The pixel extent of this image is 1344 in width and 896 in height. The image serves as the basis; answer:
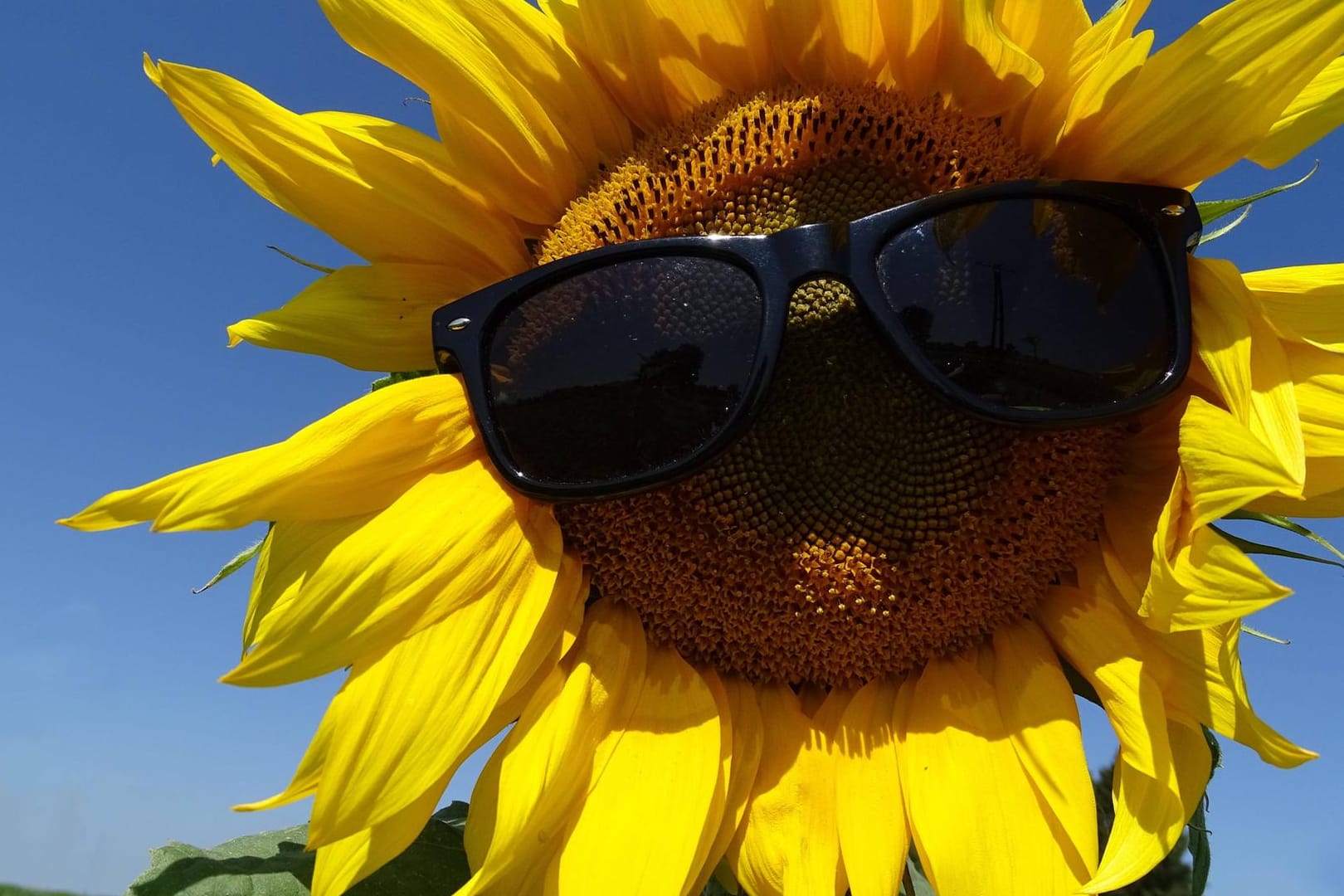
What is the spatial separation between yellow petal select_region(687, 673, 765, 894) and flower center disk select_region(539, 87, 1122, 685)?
0.07 metres

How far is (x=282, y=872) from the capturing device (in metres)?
1.84

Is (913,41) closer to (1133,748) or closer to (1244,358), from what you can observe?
(1244,358)

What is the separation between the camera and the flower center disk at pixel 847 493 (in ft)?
5.94

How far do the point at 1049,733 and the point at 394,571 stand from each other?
101 cm

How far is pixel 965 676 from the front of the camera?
73.0 inches

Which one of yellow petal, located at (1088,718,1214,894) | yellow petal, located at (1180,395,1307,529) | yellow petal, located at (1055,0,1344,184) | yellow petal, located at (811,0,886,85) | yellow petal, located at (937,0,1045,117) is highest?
yellow petal, located at (811,0,886,85)

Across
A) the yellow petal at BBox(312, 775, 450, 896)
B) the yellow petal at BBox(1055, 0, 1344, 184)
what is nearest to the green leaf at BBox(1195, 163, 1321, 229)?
the yellow petal at BBox(1055, 0, 1344, 184)

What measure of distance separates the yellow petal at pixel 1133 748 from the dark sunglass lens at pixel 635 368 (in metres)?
0.67

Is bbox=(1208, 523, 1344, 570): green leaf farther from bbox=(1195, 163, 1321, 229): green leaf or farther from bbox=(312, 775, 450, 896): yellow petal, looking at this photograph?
bbox=(312, 775, 450, 896): yellow petal

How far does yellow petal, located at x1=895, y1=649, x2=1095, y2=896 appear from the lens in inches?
63.5

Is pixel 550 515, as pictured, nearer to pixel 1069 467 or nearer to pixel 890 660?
pixel 890 660

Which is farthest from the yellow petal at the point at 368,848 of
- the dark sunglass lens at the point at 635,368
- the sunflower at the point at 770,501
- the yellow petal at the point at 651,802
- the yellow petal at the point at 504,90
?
the yellow petal at the point at 504,90

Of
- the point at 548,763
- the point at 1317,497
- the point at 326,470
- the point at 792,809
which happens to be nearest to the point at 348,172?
the point at 326,470

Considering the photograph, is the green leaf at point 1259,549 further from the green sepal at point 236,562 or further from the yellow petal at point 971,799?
the green sepal at point 236,562
